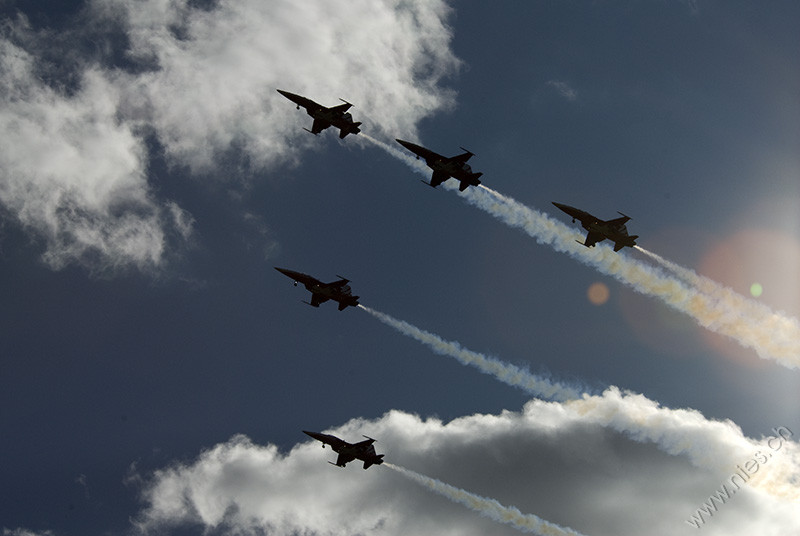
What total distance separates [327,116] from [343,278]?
27.2 metres

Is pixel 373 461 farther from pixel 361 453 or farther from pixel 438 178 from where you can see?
pixel 438 178

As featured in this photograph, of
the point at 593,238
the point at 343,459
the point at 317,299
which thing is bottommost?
the point at 343,459

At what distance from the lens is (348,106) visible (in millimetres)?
119500

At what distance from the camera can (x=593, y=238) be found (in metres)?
117

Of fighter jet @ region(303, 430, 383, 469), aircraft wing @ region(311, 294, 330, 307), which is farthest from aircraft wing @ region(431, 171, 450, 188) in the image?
fighter jet @ region(303, 430, 383, 469)

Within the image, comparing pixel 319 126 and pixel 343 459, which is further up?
pixel 319 126

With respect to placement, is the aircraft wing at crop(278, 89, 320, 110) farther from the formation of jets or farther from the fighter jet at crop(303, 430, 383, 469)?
the fighter jet at crop(303, 430, 383, 469)

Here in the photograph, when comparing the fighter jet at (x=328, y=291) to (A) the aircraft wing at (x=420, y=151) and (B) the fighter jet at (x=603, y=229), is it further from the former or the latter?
(B) the fighter jet at (x=603, y=229)

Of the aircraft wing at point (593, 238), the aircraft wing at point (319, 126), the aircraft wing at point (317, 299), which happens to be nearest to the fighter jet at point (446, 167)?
the aircraft wing at point (319, 126)

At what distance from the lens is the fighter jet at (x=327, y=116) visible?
120 metres

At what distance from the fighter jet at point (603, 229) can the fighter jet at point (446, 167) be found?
16010mm

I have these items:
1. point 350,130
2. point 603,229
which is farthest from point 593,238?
point 350,130

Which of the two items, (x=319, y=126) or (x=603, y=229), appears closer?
(x=603, y=229)

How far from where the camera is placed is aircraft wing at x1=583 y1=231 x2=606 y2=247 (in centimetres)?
11600
